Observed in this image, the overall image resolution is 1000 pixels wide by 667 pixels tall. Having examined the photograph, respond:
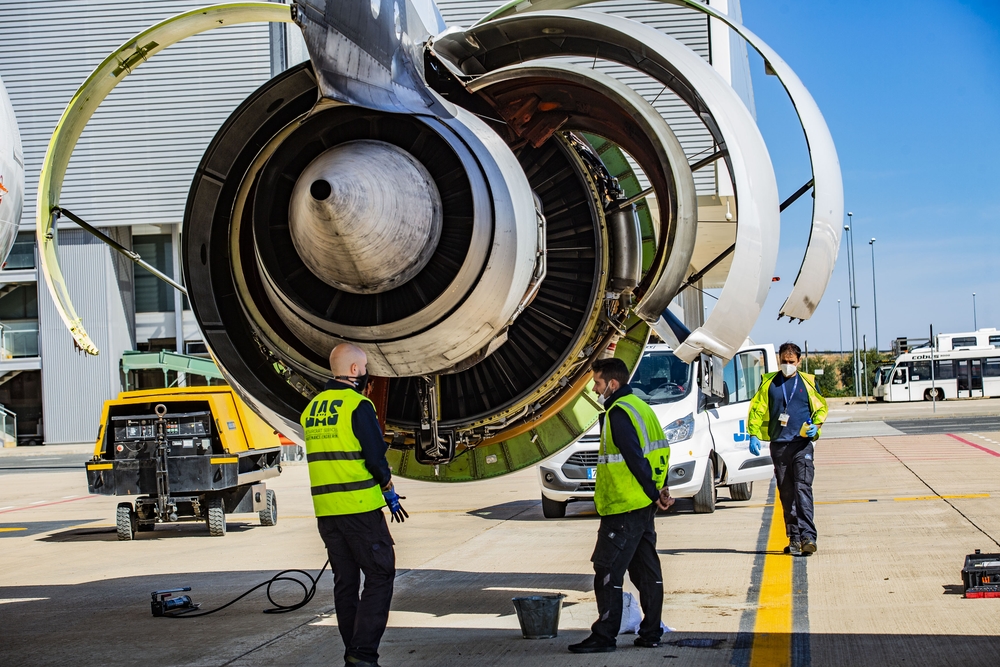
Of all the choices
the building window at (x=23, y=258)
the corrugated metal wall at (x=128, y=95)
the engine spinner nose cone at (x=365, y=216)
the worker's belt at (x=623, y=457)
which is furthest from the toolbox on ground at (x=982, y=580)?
the building window at (x=23, y=258)

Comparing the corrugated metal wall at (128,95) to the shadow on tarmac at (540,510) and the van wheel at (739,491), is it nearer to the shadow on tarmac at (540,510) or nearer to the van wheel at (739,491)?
the shadow on tarmac at (540,510)

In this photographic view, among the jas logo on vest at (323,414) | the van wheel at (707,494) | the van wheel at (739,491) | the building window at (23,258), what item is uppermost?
the building window at (23,258)

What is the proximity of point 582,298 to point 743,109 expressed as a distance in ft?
4.36

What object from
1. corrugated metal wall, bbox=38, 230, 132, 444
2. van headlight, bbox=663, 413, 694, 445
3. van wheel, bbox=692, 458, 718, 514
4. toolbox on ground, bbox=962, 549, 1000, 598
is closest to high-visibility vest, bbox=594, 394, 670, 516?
toolbox on ground, bbox=962, 549, 1000, 598

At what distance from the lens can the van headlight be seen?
40.0 ft

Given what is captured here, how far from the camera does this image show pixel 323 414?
531cm

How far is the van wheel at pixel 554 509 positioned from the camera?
12.8 m

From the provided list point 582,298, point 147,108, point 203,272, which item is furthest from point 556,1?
point 147,108

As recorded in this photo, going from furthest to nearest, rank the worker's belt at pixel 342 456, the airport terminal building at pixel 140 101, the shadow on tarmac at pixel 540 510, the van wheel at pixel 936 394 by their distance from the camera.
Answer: the van wheel at pixel 936 394 → the shadow on tarmac at pixel 540 510 → the airport terminal building at pixel 140 101 → the worker's belt at pixel 342 456

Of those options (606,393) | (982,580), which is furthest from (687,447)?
(606,393)

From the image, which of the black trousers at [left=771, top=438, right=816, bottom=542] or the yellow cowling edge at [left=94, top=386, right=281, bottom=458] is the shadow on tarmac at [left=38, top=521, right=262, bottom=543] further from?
the black trousers at [left=771, top=438, right=816, bottom=542]

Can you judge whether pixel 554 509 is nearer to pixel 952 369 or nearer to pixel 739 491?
pixel 739 491

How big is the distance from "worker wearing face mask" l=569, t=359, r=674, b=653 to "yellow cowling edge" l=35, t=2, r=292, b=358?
8.87 feet

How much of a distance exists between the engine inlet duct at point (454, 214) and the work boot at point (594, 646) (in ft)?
3.48
